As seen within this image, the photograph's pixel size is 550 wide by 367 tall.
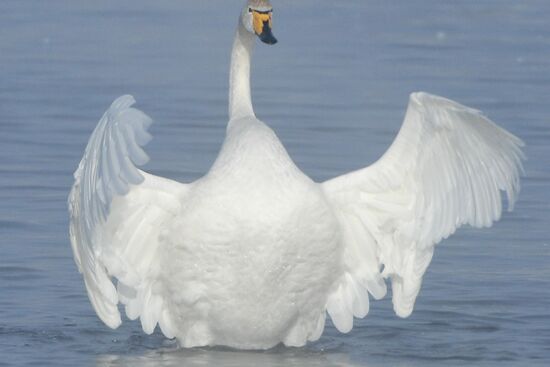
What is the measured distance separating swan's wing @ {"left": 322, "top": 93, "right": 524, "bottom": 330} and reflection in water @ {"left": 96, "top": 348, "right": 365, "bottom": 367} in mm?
262

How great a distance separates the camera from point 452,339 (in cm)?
997

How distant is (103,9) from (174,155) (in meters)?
7.84

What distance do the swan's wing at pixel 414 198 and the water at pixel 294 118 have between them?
40 centimetres

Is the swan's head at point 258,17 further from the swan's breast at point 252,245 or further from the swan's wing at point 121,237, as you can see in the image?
the swan's wing at point 121,237

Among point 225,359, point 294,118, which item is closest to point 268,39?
point 225,359

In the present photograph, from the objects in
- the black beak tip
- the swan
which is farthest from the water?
the black beak tip

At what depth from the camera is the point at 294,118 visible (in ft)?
50.3

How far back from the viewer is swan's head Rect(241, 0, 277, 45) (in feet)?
32.3

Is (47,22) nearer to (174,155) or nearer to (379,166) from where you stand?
(174,155)

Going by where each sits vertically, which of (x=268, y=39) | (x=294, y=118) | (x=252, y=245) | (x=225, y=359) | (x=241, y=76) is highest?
(x=268, y=39)

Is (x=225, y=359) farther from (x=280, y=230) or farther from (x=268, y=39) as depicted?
(x=268, y=39)

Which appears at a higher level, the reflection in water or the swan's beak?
the swan's beak

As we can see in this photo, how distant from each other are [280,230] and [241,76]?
1542mm

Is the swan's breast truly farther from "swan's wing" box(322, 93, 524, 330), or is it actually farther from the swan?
"swan's wing" box(322, 93, 524, 330)
